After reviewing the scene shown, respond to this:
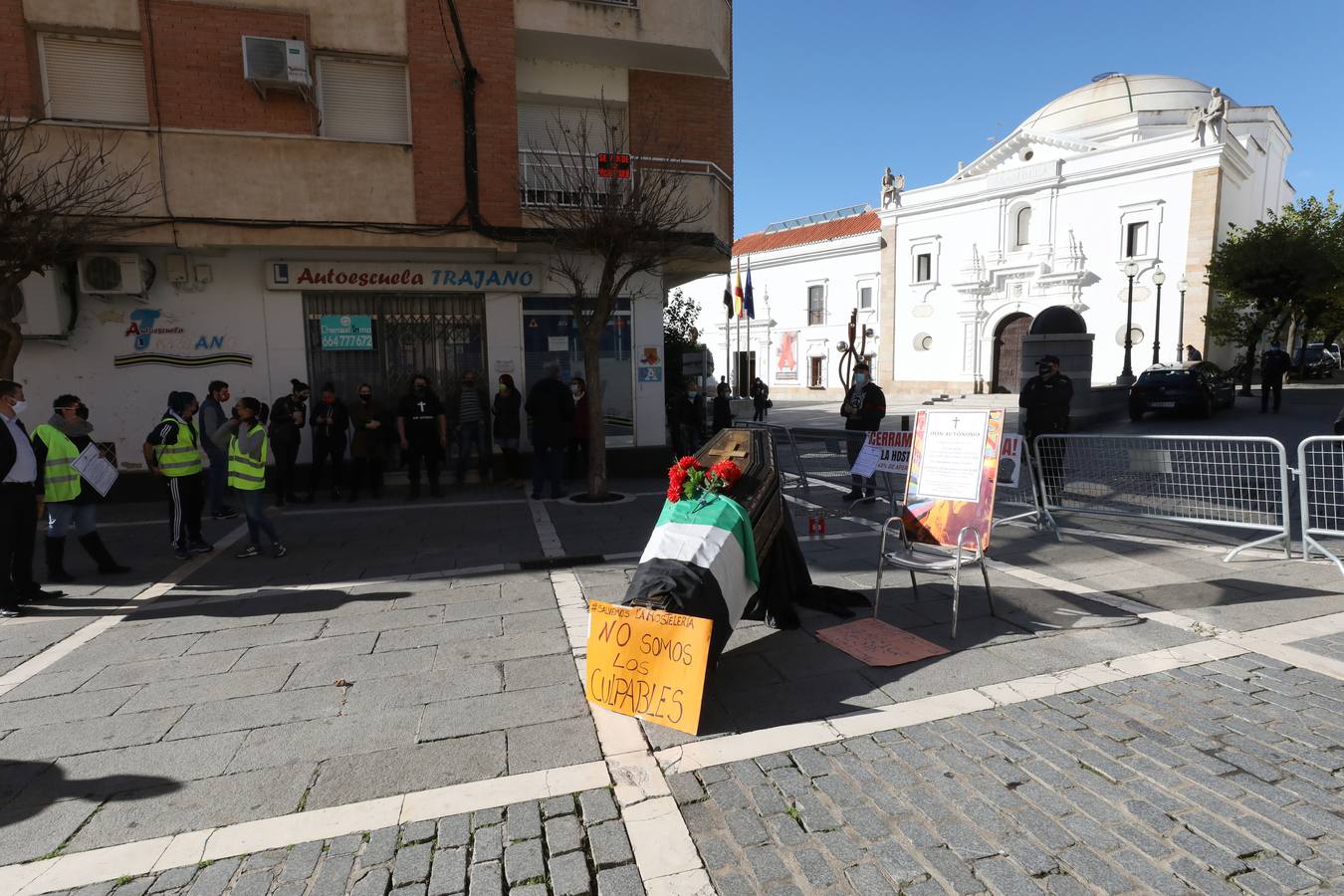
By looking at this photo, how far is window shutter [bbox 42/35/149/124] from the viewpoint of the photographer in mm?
9875

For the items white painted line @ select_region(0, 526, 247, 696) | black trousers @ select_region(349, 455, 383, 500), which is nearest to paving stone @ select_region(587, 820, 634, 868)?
white painted line @ select_region(0, 526, 247, 696)

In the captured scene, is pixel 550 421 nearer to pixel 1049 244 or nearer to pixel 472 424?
pixel 472 424

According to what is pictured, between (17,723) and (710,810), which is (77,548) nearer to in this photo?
(17,723)

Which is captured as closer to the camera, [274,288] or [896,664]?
[896,664]

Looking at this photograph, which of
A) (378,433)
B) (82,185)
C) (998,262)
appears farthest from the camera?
(998,262)

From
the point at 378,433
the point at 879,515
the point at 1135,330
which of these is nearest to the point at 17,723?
the point at 378,433

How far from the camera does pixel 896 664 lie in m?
4.42

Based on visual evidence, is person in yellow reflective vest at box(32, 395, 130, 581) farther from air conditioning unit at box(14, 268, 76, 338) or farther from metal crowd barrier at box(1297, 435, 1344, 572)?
metal crowd barrier at box(1297, 435, 1344, 572)

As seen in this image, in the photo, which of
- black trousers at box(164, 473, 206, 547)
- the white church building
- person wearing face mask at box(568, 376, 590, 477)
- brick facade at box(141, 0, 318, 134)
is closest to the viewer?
black trousers at box(164, 473, 206, 547)

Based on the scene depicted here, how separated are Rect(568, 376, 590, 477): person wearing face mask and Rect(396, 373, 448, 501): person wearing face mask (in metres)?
2.08

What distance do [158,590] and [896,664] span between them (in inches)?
249

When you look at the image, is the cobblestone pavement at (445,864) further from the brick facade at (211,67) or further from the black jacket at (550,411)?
the brick facade at (211,67)

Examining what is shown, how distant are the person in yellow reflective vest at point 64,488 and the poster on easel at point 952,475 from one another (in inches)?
284

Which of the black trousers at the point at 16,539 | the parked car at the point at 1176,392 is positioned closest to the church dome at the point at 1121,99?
the parked car at the point at 1176,392
